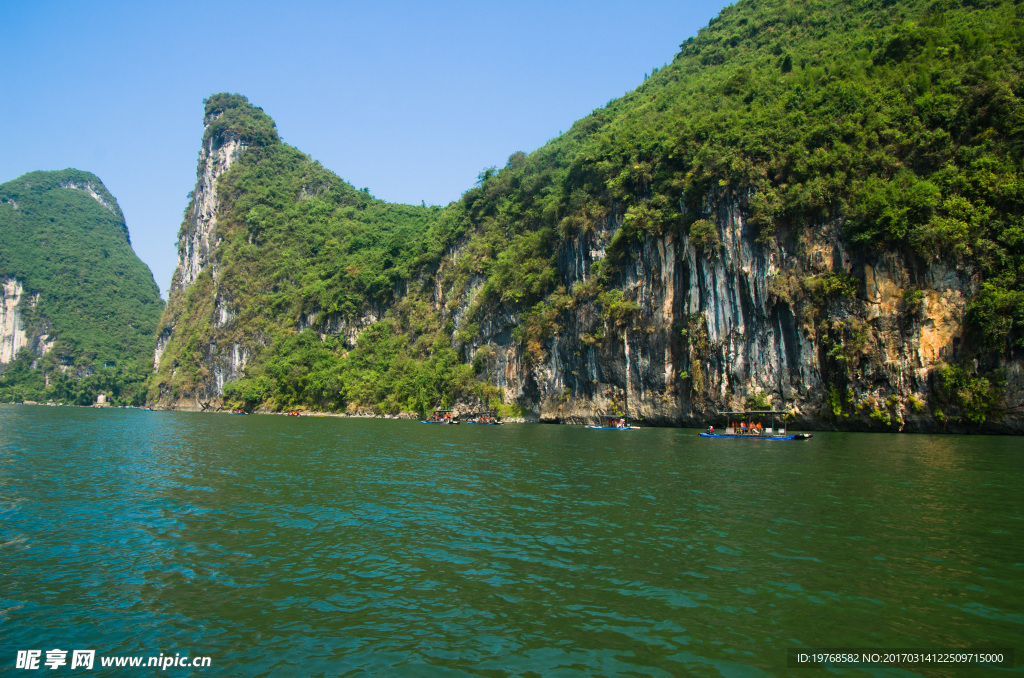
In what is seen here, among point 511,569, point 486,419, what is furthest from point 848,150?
point 511,569

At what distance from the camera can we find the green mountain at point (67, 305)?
11794 cm

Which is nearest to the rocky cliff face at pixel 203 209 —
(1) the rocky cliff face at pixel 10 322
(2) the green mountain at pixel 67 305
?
(2) the green mountain at pixel 67 305

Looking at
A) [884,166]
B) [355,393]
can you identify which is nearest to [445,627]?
[884,166]

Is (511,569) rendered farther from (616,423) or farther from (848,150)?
(848,150)

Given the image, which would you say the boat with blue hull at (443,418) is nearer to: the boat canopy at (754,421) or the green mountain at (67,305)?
the boat canopy at (754,421)

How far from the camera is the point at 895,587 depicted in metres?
7.97

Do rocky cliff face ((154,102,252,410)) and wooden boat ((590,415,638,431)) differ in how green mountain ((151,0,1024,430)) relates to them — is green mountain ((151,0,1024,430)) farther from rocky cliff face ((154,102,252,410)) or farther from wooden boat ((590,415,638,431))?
rocky cliff face ((154,102,252,410))

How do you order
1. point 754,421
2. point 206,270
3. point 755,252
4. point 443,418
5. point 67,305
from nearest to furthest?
1. point 754,421
2. point 755,252
3. point 443,418
4. point 206,270
5. point 67,305

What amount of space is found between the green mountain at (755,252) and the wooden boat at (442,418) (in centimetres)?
284

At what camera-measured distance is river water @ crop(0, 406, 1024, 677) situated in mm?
6375

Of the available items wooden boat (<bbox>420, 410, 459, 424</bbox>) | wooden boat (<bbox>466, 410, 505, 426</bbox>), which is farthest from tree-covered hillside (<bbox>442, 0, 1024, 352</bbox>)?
wooden boat (<bbox>420, 410, 459, 424</bbox>)

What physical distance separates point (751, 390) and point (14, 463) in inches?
1571

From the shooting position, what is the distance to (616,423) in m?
43.6

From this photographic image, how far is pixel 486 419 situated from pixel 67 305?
139 m
